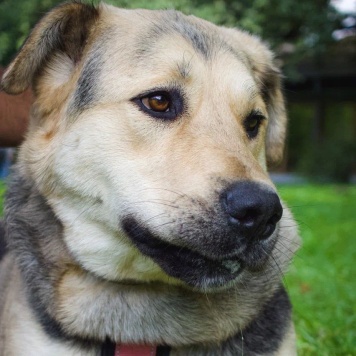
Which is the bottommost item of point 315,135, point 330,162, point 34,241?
point 315,135

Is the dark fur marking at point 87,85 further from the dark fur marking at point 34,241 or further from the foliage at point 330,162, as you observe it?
the foliage at point 330,162

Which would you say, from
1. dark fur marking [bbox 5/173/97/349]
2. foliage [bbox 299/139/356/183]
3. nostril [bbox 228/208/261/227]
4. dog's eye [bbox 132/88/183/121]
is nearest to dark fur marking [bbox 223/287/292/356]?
dark fur marking [bbox 5/173/97/349]

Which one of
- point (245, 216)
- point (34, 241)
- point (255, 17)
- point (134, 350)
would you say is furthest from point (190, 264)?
point (255, 17)

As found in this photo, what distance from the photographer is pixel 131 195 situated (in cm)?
296

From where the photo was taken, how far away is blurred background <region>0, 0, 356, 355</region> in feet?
18.3

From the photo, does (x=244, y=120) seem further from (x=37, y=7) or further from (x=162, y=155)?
(x=37, y=7)

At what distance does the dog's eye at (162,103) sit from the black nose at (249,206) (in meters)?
0.63

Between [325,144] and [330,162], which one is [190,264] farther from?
[325,144]

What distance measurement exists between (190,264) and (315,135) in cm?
2512

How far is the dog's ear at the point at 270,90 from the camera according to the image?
12.9 feet

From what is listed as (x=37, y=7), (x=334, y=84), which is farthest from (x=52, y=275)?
(x=334, y=84)

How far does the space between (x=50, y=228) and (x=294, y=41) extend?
1640cm

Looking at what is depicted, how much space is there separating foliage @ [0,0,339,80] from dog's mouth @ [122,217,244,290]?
1.88 meters

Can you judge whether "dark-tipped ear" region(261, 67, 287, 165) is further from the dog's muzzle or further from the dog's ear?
the dog's muzzle
